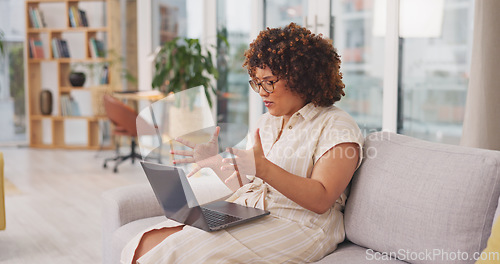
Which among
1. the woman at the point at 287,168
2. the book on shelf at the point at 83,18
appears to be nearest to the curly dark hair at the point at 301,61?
the woman at the point at 287,168

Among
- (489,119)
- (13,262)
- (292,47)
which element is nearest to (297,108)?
(292,47)

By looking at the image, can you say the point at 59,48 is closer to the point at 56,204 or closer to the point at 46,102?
the point at 46,102

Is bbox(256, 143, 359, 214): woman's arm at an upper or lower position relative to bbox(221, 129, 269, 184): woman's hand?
lower

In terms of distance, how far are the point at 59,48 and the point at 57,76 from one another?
416mm

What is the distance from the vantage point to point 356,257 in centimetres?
167

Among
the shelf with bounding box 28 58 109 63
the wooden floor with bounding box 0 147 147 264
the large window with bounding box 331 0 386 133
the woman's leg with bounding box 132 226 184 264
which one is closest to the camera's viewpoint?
the woman's leg with bounding box 132 226 184 264

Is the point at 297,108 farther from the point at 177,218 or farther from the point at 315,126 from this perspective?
the point at 177,218

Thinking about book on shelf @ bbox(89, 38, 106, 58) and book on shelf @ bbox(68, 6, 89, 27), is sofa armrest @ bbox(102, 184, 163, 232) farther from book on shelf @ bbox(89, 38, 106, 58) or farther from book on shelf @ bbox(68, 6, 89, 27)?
book on shelf @ bbox(68, 6, 89, 27)

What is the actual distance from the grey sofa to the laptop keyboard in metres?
0.34

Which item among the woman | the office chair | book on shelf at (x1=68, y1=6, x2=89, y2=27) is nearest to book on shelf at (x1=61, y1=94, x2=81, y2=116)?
book on shelf at (x1=68, y1=6, x2=89, y2=27)

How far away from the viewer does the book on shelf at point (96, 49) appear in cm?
681

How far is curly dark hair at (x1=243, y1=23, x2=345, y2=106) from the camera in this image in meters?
1.74

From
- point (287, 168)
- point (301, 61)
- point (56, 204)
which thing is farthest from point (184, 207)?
point (56, 204)

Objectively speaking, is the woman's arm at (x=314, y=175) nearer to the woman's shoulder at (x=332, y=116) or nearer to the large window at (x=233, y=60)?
the woman's shoulder at (x=332, y=116)
